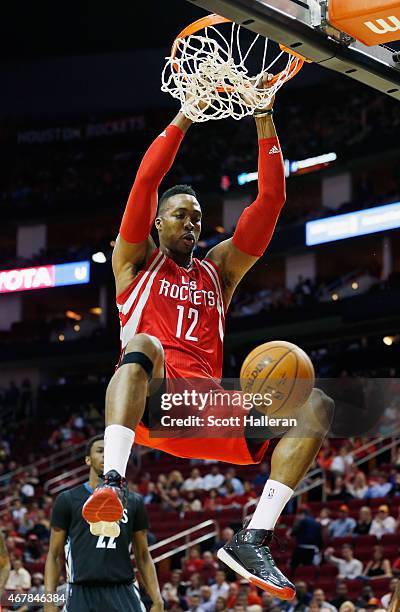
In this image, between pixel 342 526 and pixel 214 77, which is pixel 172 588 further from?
pixel 214 77

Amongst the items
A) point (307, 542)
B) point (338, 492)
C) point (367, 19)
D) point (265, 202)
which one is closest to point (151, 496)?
point (338, 492)

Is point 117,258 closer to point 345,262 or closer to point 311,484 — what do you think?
point 311,484

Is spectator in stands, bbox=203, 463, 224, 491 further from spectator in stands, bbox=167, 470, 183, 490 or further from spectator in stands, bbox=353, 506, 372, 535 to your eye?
spectator in stands, bbox=353, 506, 372, 535

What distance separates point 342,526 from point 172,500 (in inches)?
159

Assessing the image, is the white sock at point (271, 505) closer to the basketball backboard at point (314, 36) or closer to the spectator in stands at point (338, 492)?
the basketball backboard at point (314, 36)

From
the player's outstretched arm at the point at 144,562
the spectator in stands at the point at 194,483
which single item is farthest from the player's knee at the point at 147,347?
the spectator in stands at the point at 194,483

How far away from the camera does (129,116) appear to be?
33.6 m

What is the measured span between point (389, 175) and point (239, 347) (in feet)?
23.0

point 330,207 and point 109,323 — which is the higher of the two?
point 330,207

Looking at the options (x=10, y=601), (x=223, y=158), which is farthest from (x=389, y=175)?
(x=10, y=601)

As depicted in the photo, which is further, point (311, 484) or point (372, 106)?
point (372, 106)

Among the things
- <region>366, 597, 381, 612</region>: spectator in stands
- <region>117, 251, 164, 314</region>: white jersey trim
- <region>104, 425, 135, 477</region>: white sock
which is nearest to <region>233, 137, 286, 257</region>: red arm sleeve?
<region>117, 251, 164, 314</region>: white jersey trim

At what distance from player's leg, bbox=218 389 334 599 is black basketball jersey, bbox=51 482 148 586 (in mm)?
1496

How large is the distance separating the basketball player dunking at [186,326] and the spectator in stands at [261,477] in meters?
10.3
